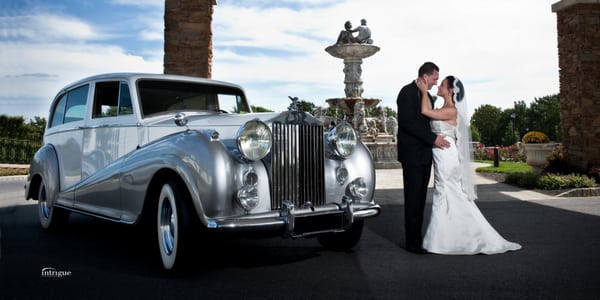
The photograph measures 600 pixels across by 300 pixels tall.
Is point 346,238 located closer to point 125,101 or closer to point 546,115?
point 125,101

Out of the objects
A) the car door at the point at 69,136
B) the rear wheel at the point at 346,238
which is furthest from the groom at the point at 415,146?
the car door at the point at 69,136

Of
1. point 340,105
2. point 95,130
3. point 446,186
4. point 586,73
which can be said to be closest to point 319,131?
point 446,186

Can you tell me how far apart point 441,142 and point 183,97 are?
2.80 metres

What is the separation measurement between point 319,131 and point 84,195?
110 inches

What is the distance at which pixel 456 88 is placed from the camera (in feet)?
17.3

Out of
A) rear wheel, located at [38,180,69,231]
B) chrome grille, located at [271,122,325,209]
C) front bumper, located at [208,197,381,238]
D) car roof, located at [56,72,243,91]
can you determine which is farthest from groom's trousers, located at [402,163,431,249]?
rear wheel, located at [38,180,69,231]

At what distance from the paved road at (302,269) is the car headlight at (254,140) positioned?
40.2 inches

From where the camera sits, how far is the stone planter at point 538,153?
14.7 metres

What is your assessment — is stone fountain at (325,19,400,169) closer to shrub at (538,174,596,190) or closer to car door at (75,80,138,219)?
shrub at (538,174,596,190)

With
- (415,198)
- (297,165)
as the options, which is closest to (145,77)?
(297,165)

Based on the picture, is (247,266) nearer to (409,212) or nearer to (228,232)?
(228,232)

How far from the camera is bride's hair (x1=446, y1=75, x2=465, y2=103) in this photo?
5277mm

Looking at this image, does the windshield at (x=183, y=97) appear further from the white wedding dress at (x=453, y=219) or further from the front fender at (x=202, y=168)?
the white wedding dress at (x=453, y=219)

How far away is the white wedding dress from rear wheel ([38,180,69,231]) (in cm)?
452
